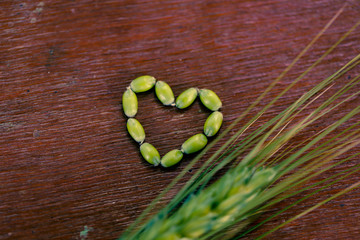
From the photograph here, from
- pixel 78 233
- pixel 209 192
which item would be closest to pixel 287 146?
pixel 209 192

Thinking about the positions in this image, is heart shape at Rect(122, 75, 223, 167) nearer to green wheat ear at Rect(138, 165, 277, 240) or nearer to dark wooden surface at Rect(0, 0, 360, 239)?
dark wooden surface at Rect(0, 0, 360, 239)

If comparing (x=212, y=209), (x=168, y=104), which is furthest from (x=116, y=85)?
(x=212, y=209)

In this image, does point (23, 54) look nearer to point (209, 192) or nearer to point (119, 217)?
point (119, 217)

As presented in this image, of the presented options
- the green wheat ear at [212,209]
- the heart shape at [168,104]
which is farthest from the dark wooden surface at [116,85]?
the green wheat ear at [212,209]

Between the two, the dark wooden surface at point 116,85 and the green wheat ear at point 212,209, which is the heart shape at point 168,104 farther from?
the green wheat ear at point 212,209

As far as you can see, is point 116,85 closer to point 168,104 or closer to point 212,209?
point 168,104

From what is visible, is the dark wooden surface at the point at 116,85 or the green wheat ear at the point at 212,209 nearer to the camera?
the green wheat ear at the point at 212,209
